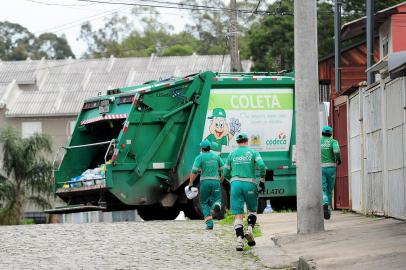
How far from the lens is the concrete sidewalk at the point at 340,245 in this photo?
32.1 feet

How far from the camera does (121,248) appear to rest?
13133 millimetres

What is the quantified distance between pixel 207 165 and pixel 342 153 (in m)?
4.26

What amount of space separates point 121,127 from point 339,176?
183 inches

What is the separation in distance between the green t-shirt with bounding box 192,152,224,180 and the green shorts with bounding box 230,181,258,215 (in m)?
3.23

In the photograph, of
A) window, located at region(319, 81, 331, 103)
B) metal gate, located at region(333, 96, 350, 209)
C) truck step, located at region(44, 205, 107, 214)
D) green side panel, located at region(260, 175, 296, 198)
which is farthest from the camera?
window, located at region(319, 81, 331, 103)

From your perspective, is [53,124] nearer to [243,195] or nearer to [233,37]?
[233,37]

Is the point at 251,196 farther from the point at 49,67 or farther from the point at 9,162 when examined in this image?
the point at 49,67

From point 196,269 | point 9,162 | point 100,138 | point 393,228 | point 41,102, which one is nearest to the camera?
point 196,269

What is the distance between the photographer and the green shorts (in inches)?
527

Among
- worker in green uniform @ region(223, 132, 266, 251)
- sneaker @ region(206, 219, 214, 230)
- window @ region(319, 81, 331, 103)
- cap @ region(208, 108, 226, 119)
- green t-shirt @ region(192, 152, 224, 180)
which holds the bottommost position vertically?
sneaker @ region(206, 219, 214, 230)

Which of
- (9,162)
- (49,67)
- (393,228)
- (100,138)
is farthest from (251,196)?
(49,67)

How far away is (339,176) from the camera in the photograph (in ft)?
66.9

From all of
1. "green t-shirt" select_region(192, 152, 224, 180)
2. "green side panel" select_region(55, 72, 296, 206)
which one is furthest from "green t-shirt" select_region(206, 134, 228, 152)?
"green t-shirt" select_region(192, 152, 224, 180)

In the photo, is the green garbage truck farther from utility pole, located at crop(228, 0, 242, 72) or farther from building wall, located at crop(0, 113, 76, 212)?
building wall, located at crop(0, 113, 76, 212)
